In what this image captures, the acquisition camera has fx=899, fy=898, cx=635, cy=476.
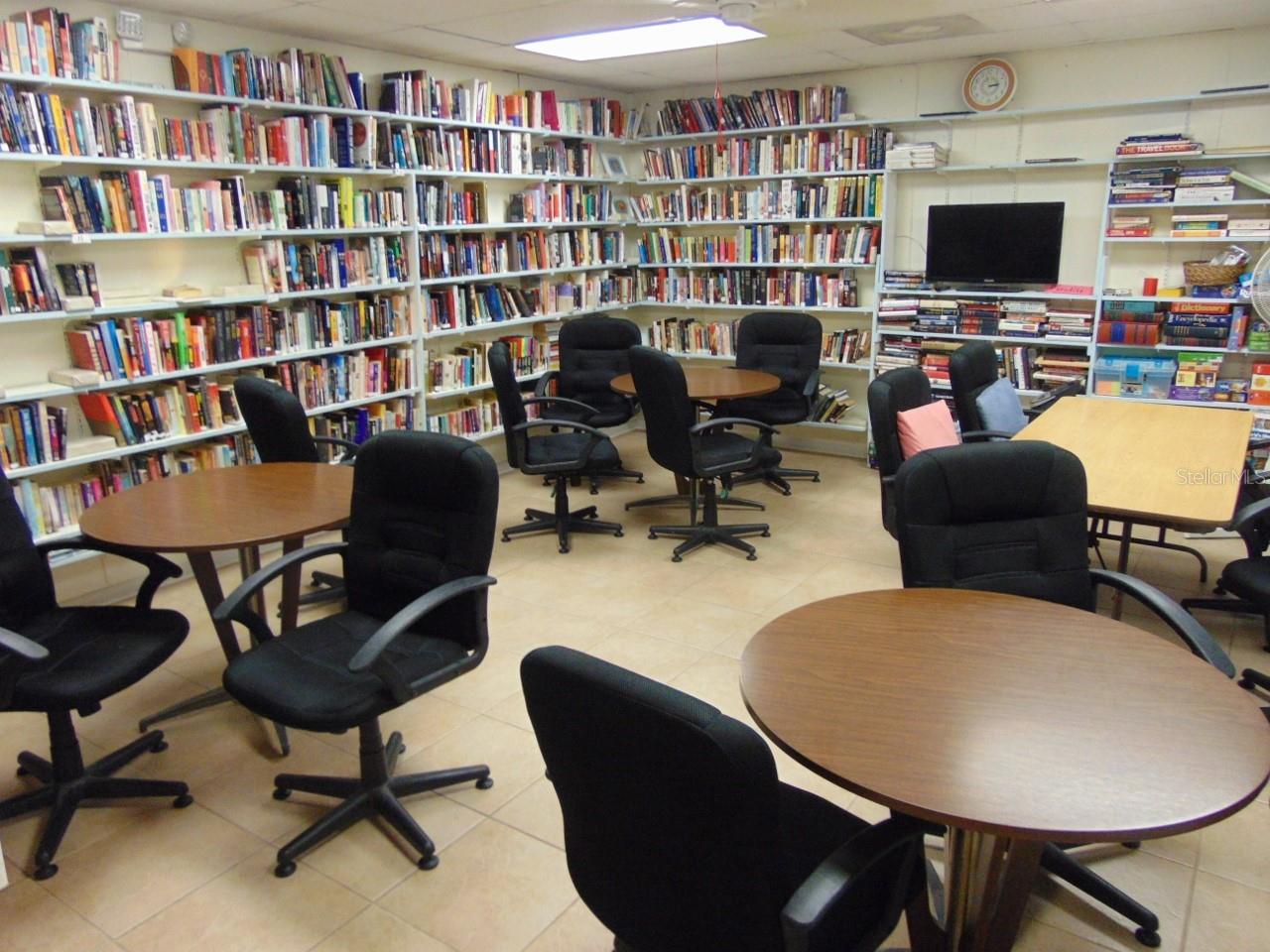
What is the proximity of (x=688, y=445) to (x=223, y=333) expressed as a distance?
225 centimetres

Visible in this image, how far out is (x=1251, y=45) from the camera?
479 centimetres

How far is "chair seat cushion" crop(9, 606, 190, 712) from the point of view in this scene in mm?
2223

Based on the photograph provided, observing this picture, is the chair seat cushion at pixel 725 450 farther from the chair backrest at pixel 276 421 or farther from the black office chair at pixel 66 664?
the black office chair at pixel 66 664

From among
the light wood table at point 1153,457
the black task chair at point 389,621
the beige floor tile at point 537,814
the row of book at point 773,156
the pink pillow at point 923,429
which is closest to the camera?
the black task chair at point 389,621

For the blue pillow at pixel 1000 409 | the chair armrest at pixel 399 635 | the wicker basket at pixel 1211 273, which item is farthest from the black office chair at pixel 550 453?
the wicker basket at pixel 1211 273

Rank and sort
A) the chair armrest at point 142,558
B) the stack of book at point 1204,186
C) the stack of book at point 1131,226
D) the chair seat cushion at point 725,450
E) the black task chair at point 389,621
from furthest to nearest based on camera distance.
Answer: the stack of book at point 1131,226
the stack of book at point 1204,186
the chair seat cushion at point 725,450
the chair armrest at point 142,558
the black task chair at point 389,621

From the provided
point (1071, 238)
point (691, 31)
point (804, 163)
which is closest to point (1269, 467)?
point (1071, 238)

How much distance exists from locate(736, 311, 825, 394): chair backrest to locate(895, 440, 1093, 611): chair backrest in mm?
3342

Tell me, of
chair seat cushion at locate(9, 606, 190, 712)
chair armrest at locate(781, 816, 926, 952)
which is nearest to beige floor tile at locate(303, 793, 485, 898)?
chair seat cushion at locate(9, 606, 190, 712)

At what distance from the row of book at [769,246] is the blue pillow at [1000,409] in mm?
2063

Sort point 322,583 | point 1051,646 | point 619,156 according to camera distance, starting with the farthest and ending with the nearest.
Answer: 1. point 619,156
2. point 322,583
3. point 1051,646

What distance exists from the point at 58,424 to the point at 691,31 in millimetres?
3532

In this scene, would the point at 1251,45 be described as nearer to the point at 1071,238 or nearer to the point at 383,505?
the point at 1071,238

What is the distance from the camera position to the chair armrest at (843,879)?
1234 mm
